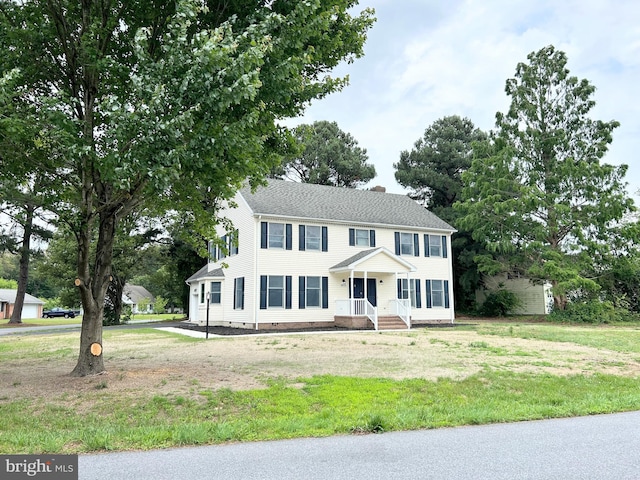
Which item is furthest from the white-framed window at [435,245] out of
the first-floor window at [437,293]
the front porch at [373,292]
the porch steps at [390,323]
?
the porch steps at [390,323]

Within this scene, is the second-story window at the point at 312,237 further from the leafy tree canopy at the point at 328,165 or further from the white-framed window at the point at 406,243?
the leafy tree canopy at the point at 328,165

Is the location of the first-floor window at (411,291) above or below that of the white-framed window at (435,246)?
below

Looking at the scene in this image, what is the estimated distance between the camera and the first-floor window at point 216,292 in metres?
22.6

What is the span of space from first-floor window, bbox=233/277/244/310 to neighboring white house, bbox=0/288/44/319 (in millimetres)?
38853

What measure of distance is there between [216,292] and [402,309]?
29.5 feet

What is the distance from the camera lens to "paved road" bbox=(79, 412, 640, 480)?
3.83 m

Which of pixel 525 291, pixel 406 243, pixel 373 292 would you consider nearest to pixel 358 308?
pixel 373 292

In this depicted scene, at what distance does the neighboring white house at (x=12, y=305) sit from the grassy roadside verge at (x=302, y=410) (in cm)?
5128

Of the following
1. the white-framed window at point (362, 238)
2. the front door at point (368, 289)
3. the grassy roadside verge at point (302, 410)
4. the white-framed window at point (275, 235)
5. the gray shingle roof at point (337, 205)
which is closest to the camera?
the grassy roadside verge at point (302, 410)

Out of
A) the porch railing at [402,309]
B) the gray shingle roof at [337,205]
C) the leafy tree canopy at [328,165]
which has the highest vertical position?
the leafy tree canopy at [328,165]

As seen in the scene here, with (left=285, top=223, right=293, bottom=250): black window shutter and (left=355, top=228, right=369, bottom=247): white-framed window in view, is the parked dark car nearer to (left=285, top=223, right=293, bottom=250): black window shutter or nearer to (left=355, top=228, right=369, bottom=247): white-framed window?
(left=285, top=223, right=293, bottom=250): black window shutter

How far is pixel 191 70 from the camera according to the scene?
6.32 metres

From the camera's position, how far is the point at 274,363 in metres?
10.0

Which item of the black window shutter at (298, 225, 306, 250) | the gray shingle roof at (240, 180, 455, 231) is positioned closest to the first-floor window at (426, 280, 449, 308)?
the gray shingle roof at (240, 180, 455, 231)
